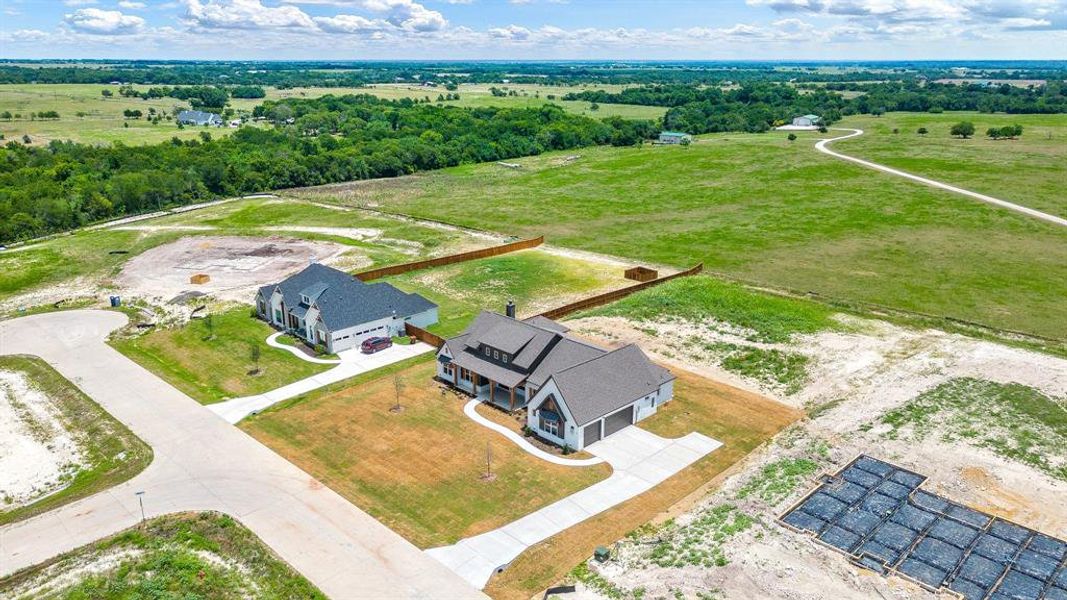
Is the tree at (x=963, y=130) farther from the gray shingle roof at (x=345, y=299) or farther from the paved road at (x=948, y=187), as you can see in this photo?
the gray shingle roof at (x=345, y=299)

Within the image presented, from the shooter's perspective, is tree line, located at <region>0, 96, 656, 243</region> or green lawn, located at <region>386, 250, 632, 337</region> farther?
tree line, located at <region>0, 96, 656, 243</region>

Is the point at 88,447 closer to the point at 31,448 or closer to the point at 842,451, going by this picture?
the point at 31,448

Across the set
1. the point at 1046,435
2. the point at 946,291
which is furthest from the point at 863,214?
the point at 1046,435

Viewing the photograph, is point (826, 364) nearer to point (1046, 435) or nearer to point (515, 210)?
point (1046, 435)

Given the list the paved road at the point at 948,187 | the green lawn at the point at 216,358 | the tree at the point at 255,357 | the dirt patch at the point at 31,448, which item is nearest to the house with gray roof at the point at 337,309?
the green lawn at the point at 216,358

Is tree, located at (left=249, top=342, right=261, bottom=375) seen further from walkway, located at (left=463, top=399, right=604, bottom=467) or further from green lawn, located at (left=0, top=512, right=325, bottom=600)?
green lawn, located at (left=0, top=512, right=325, bottom=600)

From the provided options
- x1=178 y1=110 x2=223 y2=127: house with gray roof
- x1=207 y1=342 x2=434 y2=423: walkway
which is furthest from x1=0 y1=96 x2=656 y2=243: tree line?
x1=207 y1=342 x2=434 y2=423: walkway

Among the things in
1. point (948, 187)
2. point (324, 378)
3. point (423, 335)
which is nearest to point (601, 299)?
point (423, 335)
